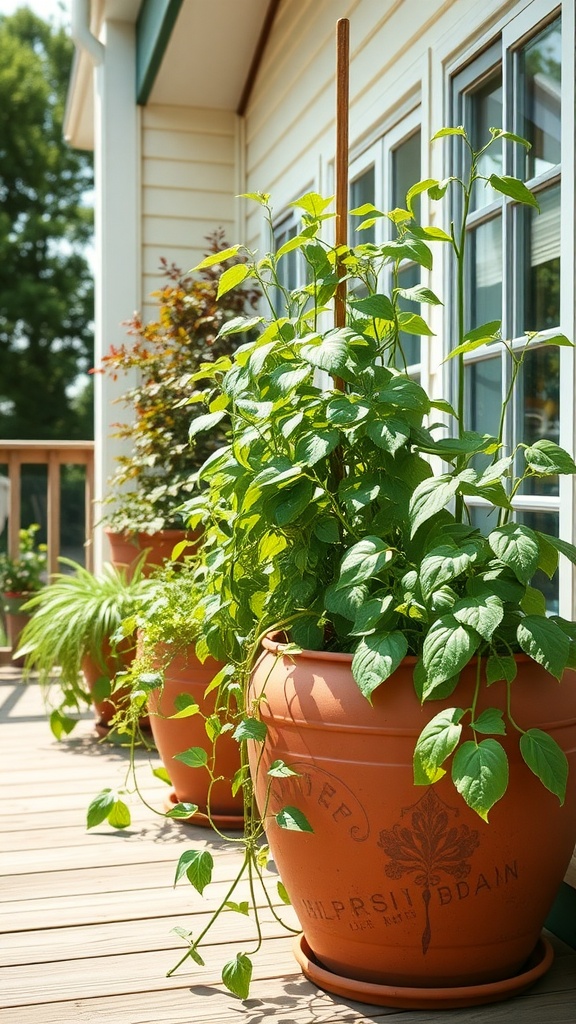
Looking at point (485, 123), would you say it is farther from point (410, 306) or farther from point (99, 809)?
point (99, 809)

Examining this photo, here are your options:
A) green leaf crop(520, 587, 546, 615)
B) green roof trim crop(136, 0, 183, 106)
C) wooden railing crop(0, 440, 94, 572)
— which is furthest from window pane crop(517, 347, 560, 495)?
wooden railing crop(0, 440, 94, 572)

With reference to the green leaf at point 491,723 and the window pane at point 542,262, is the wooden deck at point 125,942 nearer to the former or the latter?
the green leaf at point 491,723

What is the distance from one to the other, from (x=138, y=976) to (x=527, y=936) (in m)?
0.64

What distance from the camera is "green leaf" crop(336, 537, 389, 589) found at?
1.45 metres

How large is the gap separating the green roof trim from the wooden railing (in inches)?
65.3

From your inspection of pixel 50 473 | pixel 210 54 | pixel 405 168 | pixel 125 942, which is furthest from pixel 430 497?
pixel 50 473

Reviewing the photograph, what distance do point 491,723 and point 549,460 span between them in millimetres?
383

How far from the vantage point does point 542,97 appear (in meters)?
2.03

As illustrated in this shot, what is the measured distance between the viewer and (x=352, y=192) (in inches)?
→ 129

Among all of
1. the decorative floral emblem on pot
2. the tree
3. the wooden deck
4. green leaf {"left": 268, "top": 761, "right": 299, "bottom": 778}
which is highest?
the tree

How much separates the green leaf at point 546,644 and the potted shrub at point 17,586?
3824 millimetres

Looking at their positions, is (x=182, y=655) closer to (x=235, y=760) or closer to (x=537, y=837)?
(x=235, y=760)

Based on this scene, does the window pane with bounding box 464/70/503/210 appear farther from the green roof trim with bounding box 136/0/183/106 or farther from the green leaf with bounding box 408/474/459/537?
the green roof trim with bounding box 136/0/183/106

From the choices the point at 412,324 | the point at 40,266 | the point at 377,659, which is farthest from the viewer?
the point at 40,266
